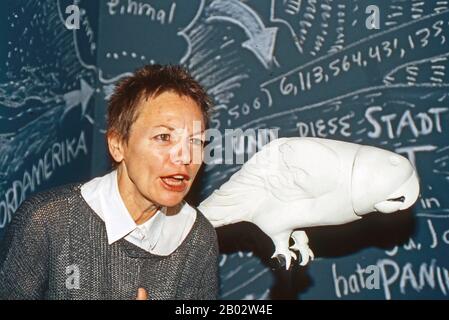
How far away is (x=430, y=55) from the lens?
1.83 m

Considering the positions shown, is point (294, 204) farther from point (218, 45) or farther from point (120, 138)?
point (218, 45)

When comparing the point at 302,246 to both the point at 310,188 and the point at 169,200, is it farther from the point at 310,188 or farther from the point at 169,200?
the point at 169,200

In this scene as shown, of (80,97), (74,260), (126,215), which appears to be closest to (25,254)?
(74,260)

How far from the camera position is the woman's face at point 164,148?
1.11m

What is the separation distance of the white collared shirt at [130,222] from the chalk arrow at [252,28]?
834 mm

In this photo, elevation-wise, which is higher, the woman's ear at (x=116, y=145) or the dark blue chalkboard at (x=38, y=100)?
the dark blue chalkboard at (x=38, y=100)

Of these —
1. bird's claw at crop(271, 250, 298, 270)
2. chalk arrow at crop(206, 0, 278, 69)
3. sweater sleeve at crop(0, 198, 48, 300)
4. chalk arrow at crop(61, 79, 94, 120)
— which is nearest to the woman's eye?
sweater sleeve at crop(0, 198, 48, 300)

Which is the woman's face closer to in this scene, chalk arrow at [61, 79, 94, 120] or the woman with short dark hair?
the woman with short dark hair

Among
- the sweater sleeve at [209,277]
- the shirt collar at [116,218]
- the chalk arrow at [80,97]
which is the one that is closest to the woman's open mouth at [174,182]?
the shirt collar at [116,218]

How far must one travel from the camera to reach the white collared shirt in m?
1.14

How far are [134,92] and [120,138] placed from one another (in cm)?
10

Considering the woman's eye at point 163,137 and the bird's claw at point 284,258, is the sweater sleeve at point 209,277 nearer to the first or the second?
→ the bird's claw at point 284,258

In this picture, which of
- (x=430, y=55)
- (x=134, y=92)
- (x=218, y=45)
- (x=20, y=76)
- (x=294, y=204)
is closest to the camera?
(x=134, y=92)
